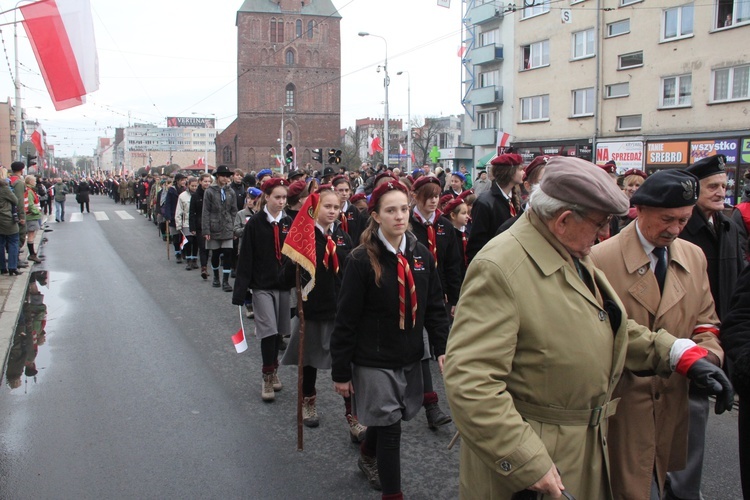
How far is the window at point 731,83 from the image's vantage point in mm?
26594

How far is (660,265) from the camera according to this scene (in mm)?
3172

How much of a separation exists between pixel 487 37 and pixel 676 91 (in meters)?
16.4

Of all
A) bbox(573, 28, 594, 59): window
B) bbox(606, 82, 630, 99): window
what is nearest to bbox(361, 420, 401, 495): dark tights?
bbox(606, 82, 630, 99): window

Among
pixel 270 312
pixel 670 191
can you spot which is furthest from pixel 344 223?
pixel 670 191

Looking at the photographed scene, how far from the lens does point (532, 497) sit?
2.25 metres

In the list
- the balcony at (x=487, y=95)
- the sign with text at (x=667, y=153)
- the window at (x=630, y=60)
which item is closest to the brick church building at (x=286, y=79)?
the balcony at (x=487, y=95)

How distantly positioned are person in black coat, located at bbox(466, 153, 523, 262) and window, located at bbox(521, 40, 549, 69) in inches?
1312

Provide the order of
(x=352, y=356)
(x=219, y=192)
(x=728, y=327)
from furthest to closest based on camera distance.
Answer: (x=219, y=192)
(x=352, y=356)
(x=728, y=327)

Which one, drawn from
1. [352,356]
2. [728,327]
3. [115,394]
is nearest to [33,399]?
[115,394]

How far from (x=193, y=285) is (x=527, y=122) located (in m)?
30.1

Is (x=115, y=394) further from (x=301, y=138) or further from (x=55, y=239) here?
(x=301, y=138)

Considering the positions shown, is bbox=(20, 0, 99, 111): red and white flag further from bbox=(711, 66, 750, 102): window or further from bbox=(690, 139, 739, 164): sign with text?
bbox=(711, 66, 750, 102): window

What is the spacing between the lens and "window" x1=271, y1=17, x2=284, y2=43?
273ft

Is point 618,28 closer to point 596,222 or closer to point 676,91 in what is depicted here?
point 676,91
